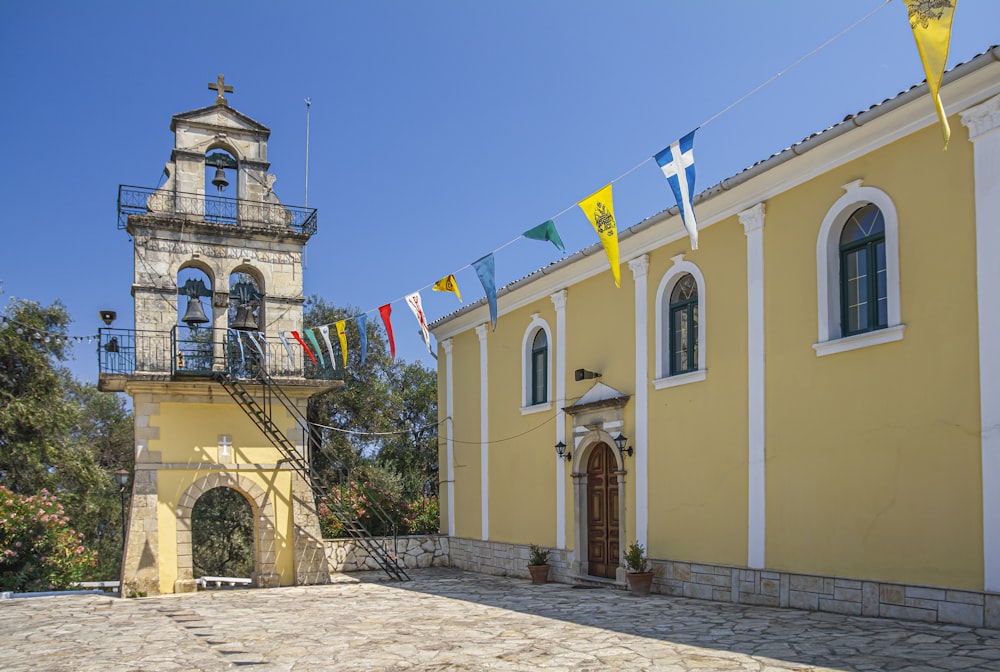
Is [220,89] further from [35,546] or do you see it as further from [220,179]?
[35,546]

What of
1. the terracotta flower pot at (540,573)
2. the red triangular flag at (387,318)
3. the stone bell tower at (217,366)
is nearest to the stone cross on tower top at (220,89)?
the stone bell tower at (217,366)

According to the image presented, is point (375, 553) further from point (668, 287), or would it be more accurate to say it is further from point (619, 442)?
point (668, 287)

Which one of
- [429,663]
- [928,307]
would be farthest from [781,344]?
[429,663]

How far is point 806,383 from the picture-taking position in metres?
10.5

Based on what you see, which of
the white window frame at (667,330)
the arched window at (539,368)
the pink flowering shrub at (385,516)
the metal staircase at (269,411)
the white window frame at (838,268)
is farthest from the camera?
the pink flowering shrub at (385,516)

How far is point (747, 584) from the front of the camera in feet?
36.4

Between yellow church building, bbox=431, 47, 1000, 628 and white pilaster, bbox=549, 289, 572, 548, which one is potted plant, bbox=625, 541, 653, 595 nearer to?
yellow church building, bbox=431, 47, 1000, 628

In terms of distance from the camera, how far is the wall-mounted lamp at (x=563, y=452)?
15.2 metres

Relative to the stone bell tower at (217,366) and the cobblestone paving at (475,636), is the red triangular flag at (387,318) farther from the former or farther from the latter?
the cobblestone paving at (475,636)

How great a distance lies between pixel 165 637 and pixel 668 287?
7928 millimetres

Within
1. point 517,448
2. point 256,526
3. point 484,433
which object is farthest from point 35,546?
point 517,448

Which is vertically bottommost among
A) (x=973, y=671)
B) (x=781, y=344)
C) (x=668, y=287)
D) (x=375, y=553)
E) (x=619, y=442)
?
(x=375, y=553)

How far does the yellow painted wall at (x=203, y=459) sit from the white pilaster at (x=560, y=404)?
4.88 metres

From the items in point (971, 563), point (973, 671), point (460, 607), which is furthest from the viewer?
point (460, 607)
